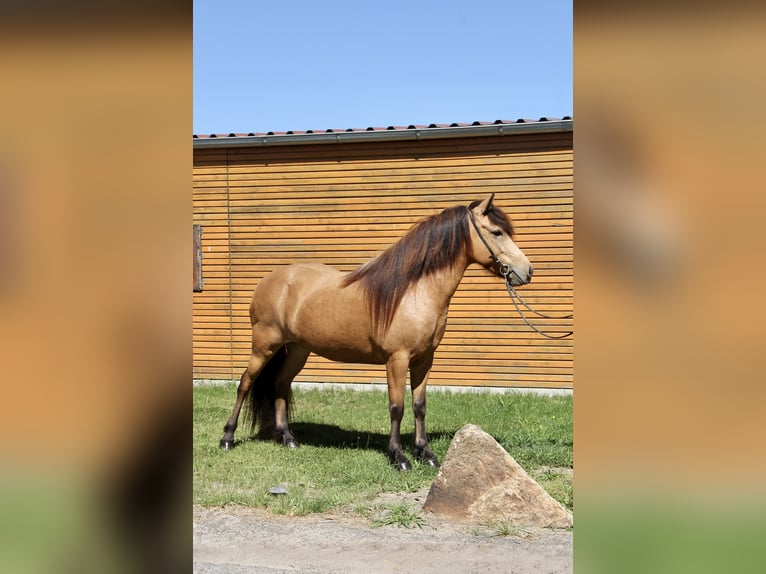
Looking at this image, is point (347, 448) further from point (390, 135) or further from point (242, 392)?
point (390, 135)

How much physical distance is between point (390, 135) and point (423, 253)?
177 inches

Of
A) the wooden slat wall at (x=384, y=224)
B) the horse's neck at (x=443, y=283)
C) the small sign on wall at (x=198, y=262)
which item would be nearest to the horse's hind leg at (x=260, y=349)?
the horse's neck at (x=443, y=283)

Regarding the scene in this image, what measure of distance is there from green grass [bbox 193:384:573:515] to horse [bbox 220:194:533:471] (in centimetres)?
29

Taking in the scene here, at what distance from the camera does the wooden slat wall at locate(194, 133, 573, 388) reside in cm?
974

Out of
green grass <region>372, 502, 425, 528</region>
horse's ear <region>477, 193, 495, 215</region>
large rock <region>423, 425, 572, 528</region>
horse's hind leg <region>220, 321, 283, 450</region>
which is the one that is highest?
horse's ear <region>477, 193, 495, 215</region>

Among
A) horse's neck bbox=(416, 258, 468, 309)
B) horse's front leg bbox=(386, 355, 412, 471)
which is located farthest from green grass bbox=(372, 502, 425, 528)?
horse's neck bbox=(416, 258, 468, 309)

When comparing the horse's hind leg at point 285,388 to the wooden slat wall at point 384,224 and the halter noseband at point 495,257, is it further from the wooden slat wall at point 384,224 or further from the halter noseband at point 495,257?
the wooden slat wall at point 384,224

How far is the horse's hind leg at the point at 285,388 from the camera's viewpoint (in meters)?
6.82

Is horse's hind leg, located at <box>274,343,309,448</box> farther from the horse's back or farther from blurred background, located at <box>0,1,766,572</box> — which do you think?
blurred background, located at <box>0,1,766,572</box>
